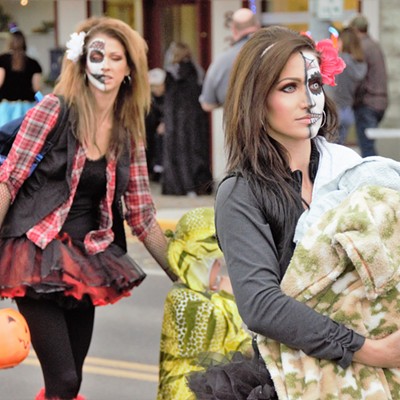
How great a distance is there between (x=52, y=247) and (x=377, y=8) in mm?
10210

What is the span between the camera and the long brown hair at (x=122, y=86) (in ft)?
16.0

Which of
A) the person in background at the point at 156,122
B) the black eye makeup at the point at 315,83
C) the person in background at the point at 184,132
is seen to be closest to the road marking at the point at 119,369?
the black eye makeup at the point at 315,83

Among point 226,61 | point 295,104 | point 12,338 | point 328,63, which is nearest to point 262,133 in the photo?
point 295,104

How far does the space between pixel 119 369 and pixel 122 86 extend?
256 cm

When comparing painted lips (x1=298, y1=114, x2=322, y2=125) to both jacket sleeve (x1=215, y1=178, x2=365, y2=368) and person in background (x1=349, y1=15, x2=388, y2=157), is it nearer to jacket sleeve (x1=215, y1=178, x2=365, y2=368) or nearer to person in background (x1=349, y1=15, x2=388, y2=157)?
jacket sleeve (x1=215, y1=178, x2=365, y2=368)

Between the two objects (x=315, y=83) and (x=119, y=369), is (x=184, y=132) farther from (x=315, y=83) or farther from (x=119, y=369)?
(x=315, y=83)

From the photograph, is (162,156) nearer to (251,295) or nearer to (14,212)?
(14,212)

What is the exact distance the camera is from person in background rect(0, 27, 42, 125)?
41.1ft

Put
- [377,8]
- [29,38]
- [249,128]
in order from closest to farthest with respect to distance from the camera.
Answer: [249,128]
[377,8]
[29,38]

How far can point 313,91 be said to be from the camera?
10.3ft

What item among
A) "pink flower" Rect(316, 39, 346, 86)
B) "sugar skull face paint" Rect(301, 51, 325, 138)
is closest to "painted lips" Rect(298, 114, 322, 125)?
"sugar skull face paint" Rect(301, 51, 325, 138)

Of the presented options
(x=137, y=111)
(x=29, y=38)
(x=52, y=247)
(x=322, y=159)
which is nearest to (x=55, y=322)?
(x=52, y=247)

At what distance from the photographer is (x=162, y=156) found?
14.9 metres

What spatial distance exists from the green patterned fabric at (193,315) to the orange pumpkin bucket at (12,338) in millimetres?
576
